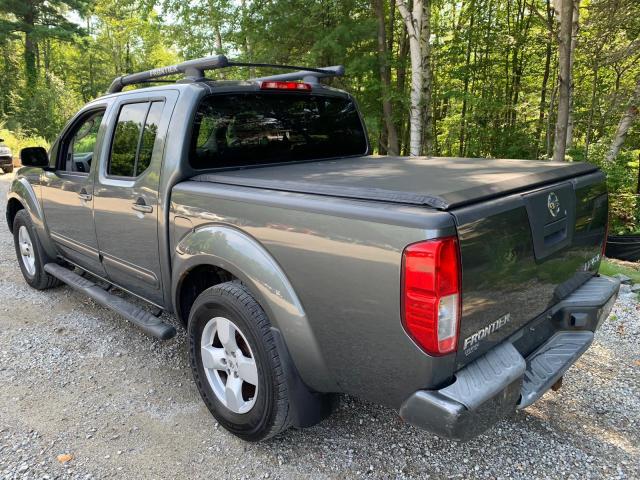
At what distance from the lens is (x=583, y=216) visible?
256 centimetres

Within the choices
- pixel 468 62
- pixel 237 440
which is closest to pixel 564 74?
pixel 468 62

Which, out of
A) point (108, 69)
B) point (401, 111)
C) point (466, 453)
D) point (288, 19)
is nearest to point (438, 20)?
point (401, 111)

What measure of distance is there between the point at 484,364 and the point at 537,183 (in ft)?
2.97

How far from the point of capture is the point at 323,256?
202 cm

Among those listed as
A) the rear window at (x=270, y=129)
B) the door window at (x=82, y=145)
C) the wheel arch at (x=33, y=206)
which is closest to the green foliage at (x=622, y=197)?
the rear window at (x=270, y=129)

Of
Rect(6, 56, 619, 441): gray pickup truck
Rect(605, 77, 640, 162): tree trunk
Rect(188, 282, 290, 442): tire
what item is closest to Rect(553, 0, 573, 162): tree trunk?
Rect(605, 77, 640, 162): tree trunk

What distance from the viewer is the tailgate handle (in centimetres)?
221

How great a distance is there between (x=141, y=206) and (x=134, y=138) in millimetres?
551

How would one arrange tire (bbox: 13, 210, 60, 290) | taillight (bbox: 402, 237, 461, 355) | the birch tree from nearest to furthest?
1. taillight (bbox: 402, 237, 461, 355)
2. tire (bbox: 13, 210, 60, 290)
3. the birch tree

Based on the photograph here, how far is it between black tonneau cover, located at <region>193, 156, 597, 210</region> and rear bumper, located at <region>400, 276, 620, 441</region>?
69 centimetres

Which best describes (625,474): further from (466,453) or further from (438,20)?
(438,20)

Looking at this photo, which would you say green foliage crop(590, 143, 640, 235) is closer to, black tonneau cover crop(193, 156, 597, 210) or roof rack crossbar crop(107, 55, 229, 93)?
black tonneau cover crop(193, 156, 597, 210)

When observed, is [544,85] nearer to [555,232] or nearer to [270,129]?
[270,129]

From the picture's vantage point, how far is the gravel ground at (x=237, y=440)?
2.44 meters
